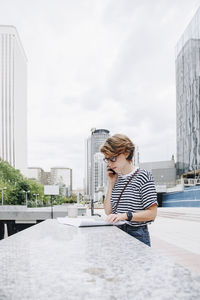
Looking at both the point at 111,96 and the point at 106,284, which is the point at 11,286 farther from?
the point at 111,96

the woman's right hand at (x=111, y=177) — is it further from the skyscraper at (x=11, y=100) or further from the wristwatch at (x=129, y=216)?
the skyscraper at (x=11, y=100)

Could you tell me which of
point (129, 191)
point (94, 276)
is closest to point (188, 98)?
point (129, 191)

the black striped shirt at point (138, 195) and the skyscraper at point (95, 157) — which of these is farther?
the skyscraper at point (95, 157)

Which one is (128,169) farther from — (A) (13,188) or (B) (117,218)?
(A) (13,188)

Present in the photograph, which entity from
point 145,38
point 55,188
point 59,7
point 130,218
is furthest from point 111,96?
point 130,218

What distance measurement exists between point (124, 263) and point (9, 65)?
94671mm

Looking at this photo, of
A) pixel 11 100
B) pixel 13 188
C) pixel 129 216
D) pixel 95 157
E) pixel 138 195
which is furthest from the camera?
pixel 11 100

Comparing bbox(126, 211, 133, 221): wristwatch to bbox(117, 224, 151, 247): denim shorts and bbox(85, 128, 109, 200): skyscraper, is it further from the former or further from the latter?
bbox(85, 128, 109, 200): skyscraper

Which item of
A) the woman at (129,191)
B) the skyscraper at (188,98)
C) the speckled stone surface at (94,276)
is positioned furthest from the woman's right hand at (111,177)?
the skyscraper at (188,98)

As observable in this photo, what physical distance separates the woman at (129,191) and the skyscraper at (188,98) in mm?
34205

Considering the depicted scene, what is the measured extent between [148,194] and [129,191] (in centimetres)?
13

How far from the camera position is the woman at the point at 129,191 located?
1.71 meters

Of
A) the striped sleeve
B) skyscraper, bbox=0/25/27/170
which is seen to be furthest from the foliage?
the striped sleeve

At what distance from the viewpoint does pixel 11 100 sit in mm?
84562
